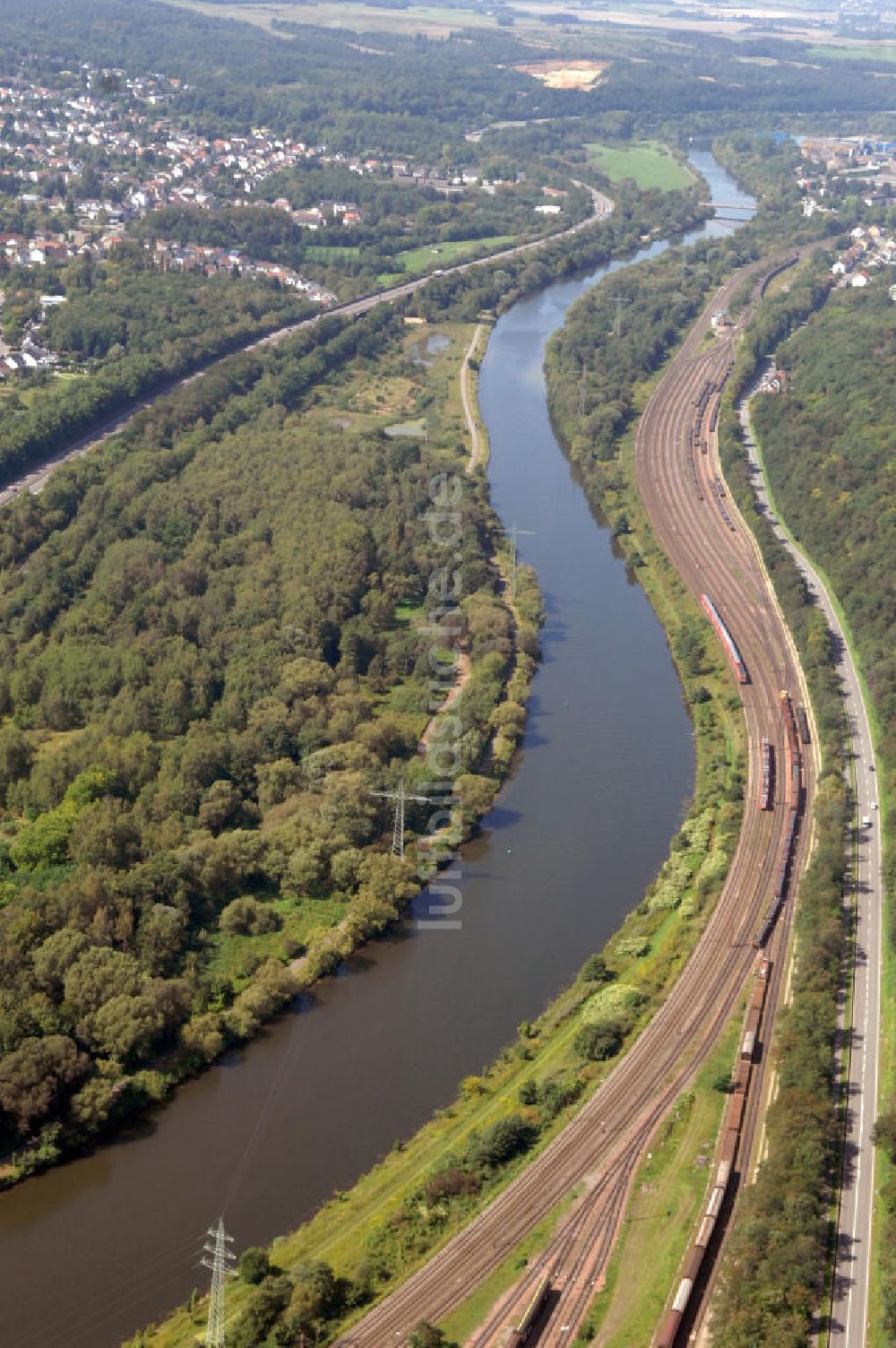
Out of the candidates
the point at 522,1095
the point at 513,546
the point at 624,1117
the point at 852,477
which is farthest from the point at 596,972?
the point at 852,477

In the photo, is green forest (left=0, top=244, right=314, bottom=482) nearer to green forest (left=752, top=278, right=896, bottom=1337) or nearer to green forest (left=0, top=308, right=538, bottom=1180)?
green forest (left=0, top=308, right=538, bottom=1180)

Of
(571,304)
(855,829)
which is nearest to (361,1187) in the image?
(855,829)

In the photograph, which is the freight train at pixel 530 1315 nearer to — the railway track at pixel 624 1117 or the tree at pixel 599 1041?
the railway track at pixel 624 1117

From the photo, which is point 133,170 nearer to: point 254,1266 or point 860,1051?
point 860,1051

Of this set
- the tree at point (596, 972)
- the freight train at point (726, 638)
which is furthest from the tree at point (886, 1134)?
the freight train at point (726, 638)

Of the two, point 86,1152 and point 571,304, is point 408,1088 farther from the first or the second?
point 571,304
